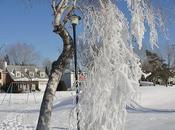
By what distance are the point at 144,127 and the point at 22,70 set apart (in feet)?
288

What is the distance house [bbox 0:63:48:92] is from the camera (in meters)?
95.1

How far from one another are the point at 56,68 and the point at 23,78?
3613 inches

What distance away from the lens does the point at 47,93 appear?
1076 cm

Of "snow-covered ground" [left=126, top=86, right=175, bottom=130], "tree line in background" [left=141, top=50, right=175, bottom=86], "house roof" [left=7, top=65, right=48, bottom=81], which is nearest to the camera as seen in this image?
"snow-covered ground" [left=126, top=86, right=175, bottom=130]

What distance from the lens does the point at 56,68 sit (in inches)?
426

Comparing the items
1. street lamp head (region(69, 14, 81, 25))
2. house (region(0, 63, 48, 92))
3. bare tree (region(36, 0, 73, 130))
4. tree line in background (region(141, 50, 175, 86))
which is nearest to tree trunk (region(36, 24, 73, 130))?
bare tree (region(36, 0, 73, 130))

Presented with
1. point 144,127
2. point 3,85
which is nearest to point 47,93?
point 144,127

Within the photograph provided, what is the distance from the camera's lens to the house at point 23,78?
95081 millimetres

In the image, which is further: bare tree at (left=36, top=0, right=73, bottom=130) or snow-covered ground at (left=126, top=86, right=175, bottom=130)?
snow-covered ground at (left=126, top=86, right=175, bottom=130)

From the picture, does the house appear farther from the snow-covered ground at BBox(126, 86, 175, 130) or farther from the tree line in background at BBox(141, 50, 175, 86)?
the snow-covered ground at BBox(126, 86, 175, 130)

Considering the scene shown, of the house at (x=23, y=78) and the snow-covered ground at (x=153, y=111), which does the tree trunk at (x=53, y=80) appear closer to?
the snow-covered ground at (x=153, y=111)

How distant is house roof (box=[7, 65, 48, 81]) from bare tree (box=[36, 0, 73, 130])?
3516 inches

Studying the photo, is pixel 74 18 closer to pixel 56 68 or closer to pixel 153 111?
pixel 56 68

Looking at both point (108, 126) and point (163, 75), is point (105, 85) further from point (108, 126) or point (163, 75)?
point (163, 75)
